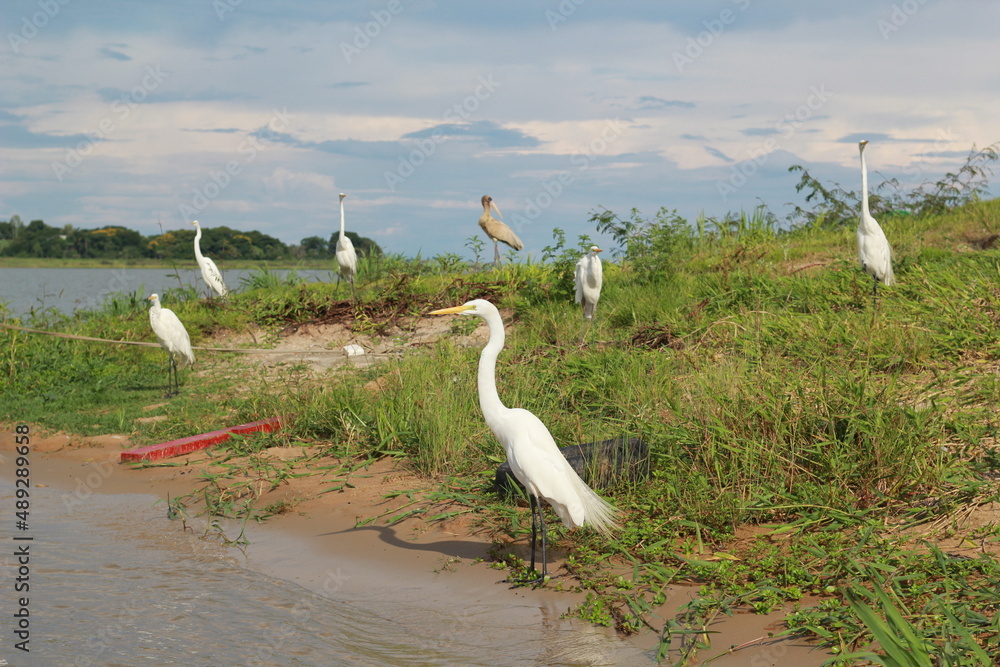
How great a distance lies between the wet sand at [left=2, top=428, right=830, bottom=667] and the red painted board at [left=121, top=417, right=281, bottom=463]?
0.12 m

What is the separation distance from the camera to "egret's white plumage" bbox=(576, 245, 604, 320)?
9844 millimetres

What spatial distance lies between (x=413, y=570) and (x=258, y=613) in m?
0.92

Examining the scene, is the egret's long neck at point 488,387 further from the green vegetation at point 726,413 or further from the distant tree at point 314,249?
the distant tree at point 314,249

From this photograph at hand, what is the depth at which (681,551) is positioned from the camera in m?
4.41

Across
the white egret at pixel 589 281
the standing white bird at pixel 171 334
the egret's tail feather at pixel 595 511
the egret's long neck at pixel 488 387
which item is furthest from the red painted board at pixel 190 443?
the white egret at pixel 589 281

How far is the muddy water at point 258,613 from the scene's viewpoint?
3.66m

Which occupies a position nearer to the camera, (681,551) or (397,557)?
(681,551)

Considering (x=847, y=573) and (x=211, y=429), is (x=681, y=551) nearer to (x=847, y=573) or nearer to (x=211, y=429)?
(x=847, y=573)

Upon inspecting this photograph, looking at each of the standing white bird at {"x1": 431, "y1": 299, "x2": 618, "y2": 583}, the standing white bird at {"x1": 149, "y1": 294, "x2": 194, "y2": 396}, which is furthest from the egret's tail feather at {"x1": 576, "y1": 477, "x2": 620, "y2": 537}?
the standing white bird at {"x1": 149, "y1": 294, "x2": 194, "y2": 396}

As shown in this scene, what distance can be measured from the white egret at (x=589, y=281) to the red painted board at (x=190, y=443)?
4.13m

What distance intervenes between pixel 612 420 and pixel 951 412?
7.54ft

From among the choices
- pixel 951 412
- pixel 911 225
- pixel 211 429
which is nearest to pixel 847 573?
pixel 951 412

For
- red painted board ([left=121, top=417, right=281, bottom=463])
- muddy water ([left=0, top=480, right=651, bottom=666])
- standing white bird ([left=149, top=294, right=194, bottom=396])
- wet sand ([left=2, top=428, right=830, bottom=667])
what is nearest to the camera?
wet sand ([left=2, top=428, right=830, bottom=667])

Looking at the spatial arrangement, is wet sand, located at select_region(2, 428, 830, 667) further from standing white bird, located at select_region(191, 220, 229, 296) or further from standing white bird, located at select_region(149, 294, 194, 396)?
standing white bird, located at select_region(191, 220, 229, 296)
